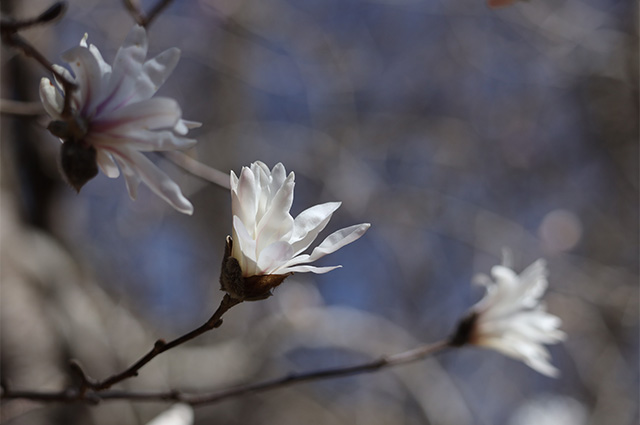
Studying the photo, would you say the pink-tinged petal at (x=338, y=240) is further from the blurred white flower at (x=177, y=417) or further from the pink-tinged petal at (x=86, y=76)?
the blurred white flower at (x=177, y=417)

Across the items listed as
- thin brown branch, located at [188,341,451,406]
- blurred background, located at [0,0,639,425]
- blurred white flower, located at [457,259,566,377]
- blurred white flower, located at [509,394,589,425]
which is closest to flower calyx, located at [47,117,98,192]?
thin brown branch, located at [188,341,451,406]

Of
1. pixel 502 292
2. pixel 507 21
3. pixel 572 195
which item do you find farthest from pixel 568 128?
pixel 502 292

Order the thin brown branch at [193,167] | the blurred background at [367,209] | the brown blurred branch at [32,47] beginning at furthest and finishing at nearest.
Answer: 1. the blurred background at [367,209]
2. the thin brown branch at [193,167]
3. the brown blurred branch at [32,47]

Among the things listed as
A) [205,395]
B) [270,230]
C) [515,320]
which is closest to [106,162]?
[270,230]

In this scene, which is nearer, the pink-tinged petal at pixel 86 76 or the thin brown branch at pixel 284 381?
the pink-tinged petal at pixel 86 76

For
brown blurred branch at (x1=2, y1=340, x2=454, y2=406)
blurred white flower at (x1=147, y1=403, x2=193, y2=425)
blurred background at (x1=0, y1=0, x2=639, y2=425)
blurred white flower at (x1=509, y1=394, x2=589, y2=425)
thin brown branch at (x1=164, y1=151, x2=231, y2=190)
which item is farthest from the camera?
blurred white flower at (x1=509, y1=394, x2=589, y2=425)

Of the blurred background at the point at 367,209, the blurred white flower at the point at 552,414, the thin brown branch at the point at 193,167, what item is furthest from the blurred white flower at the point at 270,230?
the blurred white flower at the point at 552,414

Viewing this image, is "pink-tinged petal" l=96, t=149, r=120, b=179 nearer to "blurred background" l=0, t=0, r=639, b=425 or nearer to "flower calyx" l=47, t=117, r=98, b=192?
"flower calyx" l=47, t=117, r=98, b=192
